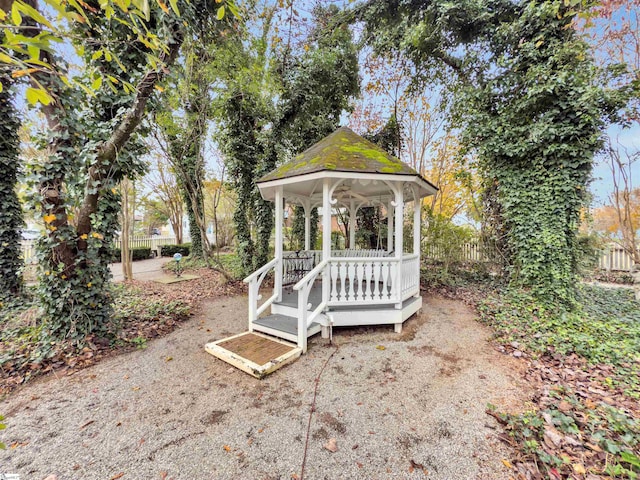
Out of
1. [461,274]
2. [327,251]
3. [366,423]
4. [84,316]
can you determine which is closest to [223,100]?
[327,251]

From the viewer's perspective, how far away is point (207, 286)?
340 inches

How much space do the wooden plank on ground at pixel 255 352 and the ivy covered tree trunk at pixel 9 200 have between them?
5136mm

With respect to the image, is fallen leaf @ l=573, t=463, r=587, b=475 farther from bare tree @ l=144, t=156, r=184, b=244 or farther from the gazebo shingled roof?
bare tree @ l=144, t=156, r=184, b=244

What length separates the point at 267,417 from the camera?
2775mm

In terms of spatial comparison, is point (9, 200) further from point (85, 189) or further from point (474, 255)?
point (474, 255)

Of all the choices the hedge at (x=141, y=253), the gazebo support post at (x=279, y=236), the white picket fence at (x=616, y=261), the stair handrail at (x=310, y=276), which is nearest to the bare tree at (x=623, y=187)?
the white picket fence at (x=616, y=261)

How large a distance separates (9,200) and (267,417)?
7399 mm

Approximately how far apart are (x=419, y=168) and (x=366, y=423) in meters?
11.0

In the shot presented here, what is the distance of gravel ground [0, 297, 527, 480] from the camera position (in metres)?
2.21

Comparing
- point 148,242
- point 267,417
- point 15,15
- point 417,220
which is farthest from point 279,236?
point 148,242

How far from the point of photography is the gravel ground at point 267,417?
2.21 metres

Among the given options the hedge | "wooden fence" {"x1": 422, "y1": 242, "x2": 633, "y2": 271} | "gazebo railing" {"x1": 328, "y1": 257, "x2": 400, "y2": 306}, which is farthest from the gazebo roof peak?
the hedge

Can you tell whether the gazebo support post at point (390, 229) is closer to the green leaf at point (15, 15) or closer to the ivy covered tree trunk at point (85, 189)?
the ivy covered tree trunk at point (85, 189)

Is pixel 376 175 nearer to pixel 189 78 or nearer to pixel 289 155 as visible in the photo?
pixel 189 78
